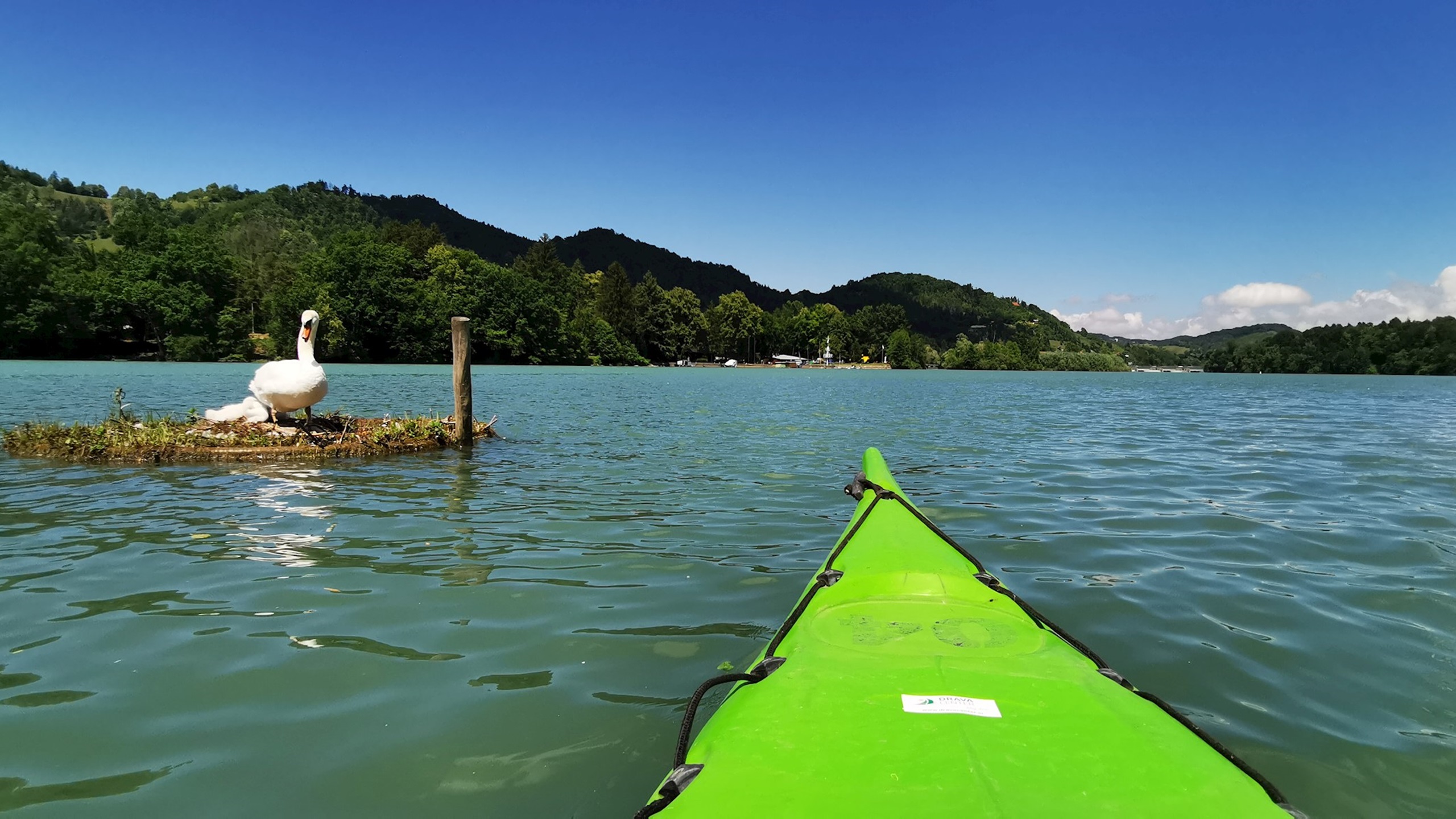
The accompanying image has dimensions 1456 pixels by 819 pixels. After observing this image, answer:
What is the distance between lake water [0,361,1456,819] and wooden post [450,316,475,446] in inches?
60.6

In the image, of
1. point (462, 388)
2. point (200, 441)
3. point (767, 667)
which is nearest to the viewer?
point (767, 667)

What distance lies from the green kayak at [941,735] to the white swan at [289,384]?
11525mm

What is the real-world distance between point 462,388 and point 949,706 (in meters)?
13.5

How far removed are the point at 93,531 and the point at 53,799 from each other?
5.46m

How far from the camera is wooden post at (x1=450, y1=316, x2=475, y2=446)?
46.7 ft

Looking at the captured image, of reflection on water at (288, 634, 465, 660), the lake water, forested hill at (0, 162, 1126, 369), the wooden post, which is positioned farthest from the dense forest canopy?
reflection on water at (288, 634, 465, 660)

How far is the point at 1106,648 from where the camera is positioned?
4516 mm

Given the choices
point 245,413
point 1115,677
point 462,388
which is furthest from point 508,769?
point 245,413

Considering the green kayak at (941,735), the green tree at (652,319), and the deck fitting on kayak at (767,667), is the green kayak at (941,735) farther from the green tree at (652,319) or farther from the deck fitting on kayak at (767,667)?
the green tree at (652,319)

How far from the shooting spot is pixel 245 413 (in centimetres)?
1272

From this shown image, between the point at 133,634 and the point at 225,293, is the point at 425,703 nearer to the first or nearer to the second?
the point at 133,634

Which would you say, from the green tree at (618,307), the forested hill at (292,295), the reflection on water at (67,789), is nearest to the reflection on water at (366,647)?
the reflection on water at (67,789)

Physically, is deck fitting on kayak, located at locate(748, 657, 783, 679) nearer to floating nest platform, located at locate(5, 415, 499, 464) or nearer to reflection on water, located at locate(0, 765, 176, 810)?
reflection on water, located at locate(0, 765, 176, 810)

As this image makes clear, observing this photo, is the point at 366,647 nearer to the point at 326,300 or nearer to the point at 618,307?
the point at 326,300
